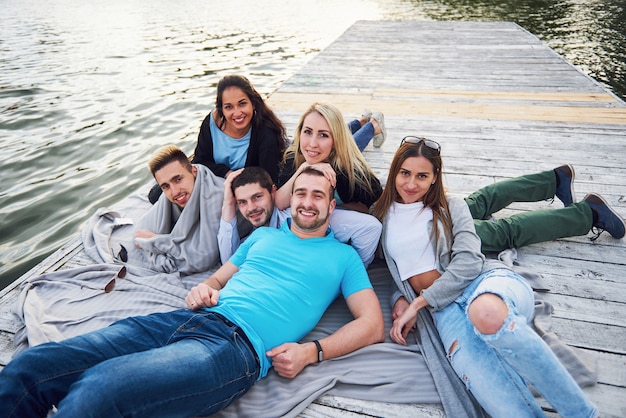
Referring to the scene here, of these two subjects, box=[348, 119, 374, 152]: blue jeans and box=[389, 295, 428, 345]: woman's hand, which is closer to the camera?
box=[389, 295, 428, 345]: woman's hand

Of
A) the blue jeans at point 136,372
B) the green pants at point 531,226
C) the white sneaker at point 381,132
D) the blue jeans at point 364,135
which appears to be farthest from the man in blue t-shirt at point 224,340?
the white sneaker at point 381,132

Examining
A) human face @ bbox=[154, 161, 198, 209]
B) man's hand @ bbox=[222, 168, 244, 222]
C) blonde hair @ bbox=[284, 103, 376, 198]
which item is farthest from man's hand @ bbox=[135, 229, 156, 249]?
blonde hair @ bbox=[284, 103, 376, 198]

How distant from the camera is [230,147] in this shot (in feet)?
12.9

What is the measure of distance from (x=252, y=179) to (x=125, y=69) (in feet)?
30.9

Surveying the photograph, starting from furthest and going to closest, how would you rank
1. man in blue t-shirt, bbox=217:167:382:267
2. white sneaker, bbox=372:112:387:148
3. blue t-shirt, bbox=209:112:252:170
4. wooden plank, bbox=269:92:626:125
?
1. wooden plank, bbox=269:92:626:125
2. white sneaker, bbox=372:112:387:148
3. blue t-shirt, bbox=209:112:252:170
4. man in blue t-shirt, bbox=217:167:382:267

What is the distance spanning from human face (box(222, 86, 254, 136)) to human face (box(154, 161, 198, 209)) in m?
0.71

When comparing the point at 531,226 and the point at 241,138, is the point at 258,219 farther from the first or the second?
the point at 531,226

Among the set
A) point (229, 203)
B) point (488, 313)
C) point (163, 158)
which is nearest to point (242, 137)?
point (163, 158)

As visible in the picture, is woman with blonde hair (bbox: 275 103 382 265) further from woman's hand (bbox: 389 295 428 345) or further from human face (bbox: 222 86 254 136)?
woman's hand (bbox: 389 295 428 345)

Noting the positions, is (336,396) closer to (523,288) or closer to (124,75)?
(523,288)

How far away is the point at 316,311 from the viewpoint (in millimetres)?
2387

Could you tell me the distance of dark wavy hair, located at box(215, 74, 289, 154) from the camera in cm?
362

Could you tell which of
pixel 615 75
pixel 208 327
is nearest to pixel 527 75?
pixel 615 75

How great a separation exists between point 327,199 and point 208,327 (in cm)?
109
